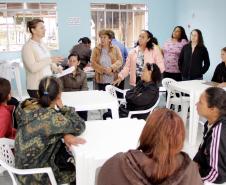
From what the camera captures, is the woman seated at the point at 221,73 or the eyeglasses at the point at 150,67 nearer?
the eyeglasses at the point at 150,67

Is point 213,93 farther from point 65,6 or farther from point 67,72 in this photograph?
point 65,6

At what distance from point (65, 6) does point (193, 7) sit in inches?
118

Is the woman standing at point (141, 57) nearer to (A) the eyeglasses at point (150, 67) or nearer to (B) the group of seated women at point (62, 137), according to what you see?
(A) the eyeglasses at point (150, 67)

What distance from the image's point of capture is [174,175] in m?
1.19

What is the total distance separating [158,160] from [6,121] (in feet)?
4.75

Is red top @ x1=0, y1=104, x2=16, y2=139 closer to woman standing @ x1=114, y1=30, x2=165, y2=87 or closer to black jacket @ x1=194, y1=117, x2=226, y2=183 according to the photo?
black jacket @ x1=194, y1=117, x2=226, y2=183

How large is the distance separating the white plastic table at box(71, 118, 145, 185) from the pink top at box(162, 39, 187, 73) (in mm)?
2551

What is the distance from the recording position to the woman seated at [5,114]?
2.28 m

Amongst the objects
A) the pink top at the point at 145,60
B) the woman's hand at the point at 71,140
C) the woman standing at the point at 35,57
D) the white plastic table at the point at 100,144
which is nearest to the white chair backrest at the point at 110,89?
the pink top at the point at 145,60

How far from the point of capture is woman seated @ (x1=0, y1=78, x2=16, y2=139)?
2.28 m

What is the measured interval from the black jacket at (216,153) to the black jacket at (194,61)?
8.87ft

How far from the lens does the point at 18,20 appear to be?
6.98m

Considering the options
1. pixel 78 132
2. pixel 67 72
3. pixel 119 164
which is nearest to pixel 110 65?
pixel 67 72

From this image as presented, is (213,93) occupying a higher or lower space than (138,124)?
higher
